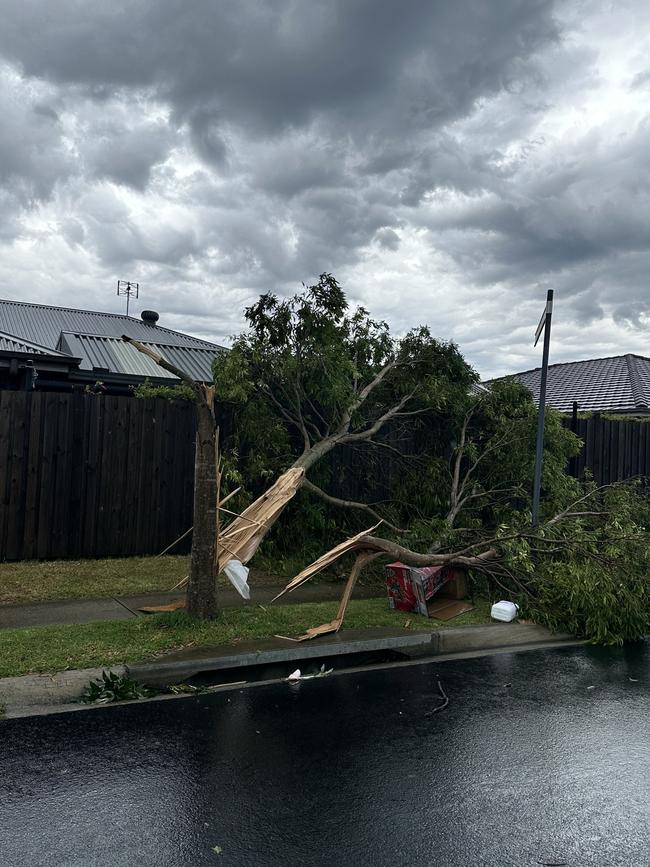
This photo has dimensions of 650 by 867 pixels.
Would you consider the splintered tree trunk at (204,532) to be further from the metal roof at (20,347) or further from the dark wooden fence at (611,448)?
the dark wooden fence at (611,448)

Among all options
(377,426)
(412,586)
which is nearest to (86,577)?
(412,586)

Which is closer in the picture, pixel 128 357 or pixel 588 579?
pixel 588 579

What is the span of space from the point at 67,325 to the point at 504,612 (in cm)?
2084

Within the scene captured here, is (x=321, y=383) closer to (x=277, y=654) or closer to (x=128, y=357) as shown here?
(x=277, y=654)

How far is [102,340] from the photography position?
19000 mm

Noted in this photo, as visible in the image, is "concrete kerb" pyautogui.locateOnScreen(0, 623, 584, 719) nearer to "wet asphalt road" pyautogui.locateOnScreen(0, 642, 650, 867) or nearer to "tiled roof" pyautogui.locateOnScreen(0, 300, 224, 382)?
"wet asphalt road" pyautogui.locateOnScreen(0, 642, 650, 867)

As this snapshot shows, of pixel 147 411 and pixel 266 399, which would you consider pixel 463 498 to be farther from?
pixel 147 411

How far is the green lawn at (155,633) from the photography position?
219 inches

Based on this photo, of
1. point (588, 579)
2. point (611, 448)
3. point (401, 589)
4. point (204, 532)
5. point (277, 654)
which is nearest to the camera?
point (277, 654)

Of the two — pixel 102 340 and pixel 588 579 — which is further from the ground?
pixel 102 340

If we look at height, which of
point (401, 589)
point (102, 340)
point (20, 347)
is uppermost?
point (102, 340)

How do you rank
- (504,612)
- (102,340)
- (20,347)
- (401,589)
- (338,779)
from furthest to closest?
(102,340), (20,347), (401,589), (504,612), (338,779)

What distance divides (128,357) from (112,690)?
13.5 m

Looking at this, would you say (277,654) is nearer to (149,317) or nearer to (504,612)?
(504,612)
